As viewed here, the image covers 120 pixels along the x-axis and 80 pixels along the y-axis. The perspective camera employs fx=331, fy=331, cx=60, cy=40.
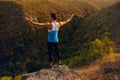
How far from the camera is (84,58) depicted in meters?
30.0

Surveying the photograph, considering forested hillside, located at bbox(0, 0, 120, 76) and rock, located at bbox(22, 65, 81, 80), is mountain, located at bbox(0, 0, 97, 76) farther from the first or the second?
rock, located at bbox(22, 65, 81, 80)

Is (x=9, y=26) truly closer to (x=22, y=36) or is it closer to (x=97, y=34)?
(x=22, y=36)

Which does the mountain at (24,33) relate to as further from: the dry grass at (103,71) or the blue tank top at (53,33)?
the blue tank top at (53,33)

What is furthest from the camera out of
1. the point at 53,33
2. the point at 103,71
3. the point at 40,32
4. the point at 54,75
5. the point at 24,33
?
the point at 40,32

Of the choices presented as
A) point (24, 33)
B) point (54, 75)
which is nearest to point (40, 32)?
point (24, 33)

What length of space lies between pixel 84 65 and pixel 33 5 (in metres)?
27.9

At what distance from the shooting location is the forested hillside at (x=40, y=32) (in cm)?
4028

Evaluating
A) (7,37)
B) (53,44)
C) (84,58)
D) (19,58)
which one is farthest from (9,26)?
(53,44)

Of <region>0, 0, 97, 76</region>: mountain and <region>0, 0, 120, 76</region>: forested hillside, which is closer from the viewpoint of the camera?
<region>0, 0, 120, 76</region>: forested hillside

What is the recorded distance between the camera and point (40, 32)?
1918 inches

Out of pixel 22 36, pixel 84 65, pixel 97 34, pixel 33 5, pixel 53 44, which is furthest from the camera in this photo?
pixel 33 5

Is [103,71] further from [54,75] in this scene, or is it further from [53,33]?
[53,33]

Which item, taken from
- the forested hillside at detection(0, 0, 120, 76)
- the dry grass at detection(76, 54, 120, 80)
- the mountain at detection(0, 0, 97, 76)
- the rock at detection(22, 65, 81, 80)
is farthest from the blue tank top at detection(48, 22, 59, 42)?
the mountain at detection(0, 0, 97, 76)

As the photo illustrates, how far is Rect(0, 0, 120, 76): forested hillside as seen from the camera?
40275mm
